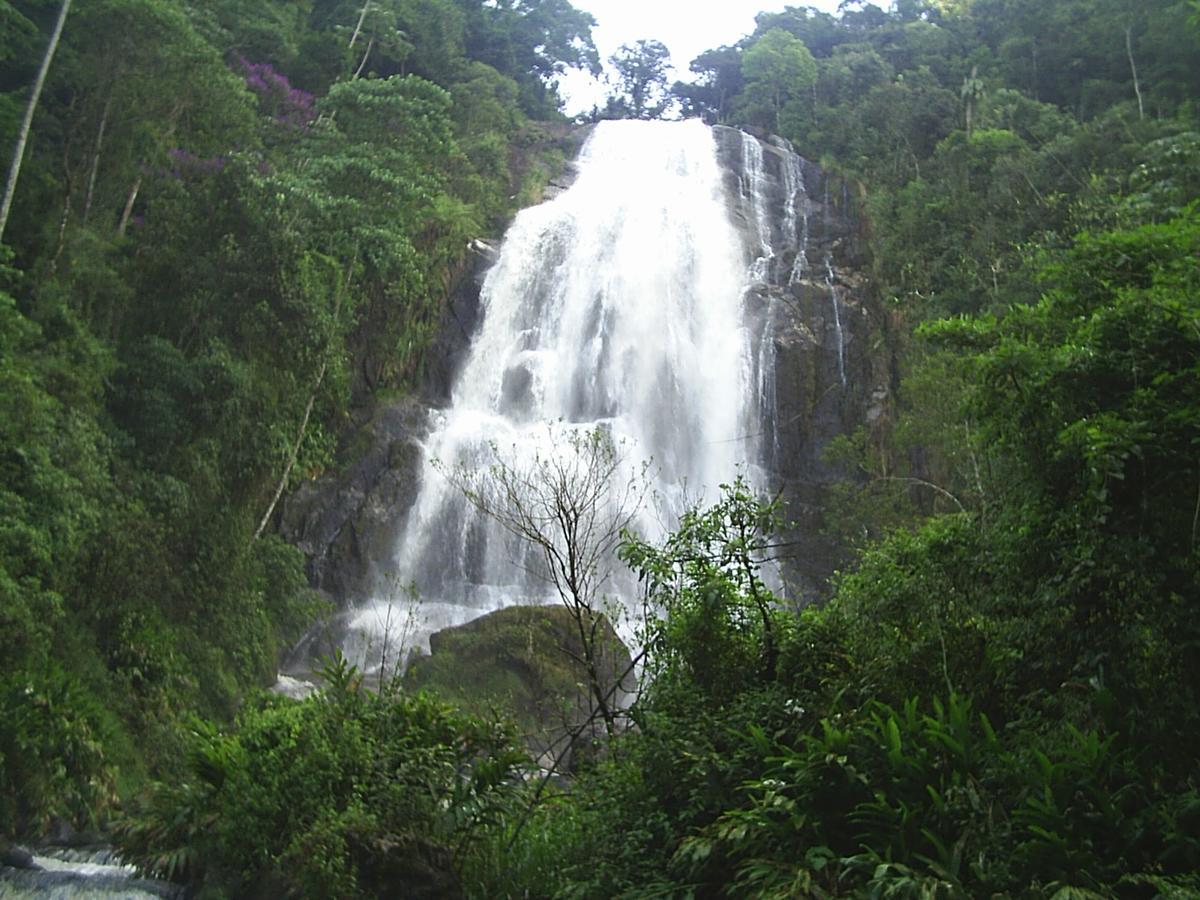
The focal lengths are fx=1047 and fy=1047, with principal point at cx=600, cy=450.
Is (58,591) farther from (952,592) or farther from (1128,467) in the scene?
(1128,467)

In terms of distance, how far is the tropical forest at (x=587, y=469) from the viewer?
583 centimetres

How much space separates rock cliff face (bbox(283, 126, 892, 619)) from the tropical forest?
0.12 meters

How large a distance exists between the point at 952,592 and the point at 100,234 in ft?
45.3

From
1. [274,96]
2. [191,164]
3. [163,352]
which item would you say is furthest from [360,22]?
[163,352]

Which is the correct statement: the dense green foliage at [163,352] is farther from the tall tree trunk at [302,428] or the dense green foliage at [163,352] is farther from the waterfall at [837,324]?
the waterfall at [837,324]

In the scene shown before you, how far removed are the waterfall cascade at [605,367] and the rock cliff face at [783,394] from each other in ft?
0.71

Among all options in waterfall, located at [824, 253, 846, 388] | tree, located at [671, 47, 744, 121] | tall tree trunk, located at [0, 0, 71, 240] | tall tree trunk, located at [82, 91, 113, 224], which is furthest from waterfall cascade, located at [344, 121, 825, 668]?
tree, located at [671, 47, 744, 121]

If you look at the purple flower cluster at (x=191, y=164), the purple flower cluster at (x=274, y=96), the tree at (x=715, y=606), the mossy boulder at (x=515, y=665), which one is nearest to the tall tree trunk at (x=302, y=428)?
the purple flower cluster at (x=191, y=164)

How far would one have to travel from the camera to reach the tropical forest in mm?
5832

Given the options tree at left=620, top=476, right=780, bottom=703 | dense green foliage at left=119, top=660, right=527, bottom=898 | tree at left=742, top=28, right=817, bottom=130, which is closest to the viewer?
dense green foliage at left=119, top=660, right=527, bottom=898

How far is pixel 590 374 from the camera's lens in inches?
936

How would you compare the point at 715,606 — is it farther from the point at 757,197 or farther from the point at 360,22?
the point at 757,197

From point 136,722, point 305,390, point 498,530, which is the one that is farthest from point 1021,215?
point 136,722

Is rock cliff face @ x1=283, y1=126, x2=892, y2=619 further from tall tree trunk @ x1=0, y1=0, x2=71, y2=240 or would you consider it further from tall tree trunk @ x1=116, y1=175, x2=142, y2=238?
tall tree trunk @ x1=0, y1=0, x2=71, y2=240
